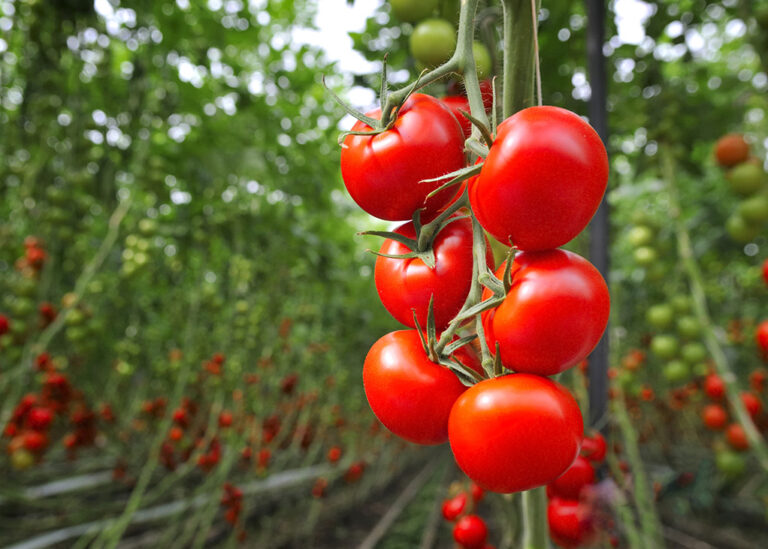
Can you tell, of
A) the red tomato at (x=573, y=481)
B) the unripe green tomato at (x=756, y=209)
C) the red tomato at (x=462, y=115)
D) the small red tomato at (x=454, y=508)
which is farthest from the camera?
the unripe green tomato at (x=756, y=209)

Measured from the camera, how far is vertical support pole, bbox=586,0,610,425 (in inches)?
34.4

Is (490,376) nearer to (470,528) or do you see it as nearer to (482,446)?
(482,446)

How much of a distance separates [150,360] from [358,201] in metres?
2.93

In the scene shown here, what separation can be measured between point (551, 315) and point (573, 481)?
40 centimetres

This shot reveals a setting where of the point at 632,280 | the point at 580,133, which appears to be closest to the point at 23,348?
the point at 580,133

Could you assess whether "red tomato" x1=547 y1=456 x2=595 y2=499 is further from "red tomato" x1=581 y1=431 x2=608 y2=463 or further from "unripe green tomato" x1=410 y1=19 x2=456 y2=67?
"unripe green tomato" x1=410 y1=19 x2=456 y2=67

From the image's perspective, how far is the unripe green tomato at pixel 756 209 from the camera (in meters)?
1.27

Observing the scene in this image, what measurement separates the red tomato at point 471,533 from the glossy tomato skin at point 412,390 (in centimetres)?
34

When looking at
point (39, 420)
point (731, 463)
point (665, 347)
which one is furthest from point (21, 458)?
point (731, 463)

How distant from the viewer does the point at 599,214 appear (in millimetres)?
958

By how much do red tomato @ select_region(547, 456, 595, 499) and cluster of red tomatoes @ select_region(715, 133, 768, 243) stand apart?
1.05 metres

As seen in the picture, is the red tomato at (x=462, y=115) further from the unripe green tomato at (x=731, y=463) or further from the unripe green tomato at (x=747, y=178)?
the unripe green tomato at (x=731, y=463)

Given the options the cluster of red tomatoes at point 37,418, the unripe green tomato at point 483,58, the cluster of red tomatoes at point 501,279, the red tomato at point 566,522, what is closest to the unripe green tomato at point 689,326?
the red tomato at point 566,522

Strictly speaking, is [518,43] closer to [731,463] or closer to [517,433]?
[517,433]
